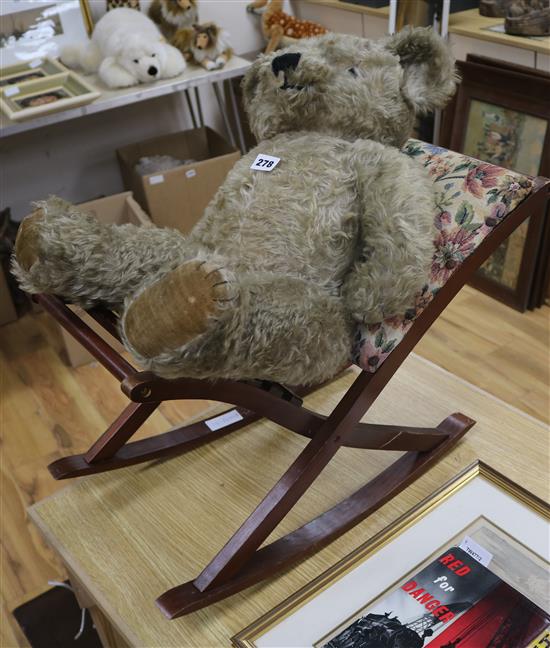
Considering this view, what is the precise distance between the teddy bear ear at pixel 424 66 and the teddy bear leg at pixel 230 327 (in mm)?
393

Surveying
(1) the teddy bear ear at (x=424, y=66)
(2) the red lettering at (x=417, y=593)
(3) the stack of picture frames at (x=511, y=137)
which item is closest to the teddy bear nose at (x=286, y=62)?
(1) the teddy bear ear at (x=424, y=66)

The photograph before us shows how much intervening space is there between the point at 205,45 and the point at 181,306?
5.25 feet

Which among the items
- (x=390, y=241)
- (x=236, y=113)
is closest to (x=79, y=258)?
(x=390, y=241)

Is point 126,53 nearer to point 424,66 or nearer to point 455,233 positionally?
point 424,66

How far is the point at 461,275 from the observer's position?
106 cm

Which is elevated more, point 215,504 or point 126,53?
point 126,53

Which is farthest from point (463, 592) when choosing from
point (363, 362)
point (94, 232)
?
point (94, 232)

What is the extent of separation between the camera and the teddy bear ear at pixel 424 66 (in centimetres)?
109

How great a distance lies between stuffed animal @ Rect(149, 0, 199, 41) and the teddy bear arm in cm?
151

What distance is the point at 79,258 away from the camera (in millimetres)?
993

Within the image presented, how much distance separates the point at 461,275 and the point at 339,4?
171 cm

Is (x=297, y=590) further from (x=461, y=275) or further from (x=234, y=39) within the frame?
(x=234, y=39)

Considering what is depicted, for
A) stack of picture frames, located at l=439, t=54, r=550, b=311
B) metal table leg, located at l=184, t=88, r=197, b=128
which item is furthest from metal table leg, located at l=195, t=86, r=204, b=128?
stack of picture frames, located at l=439, t=54, r=550, b=311

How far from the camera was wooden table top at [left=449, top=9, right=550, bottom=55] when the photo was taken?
6.15ft
